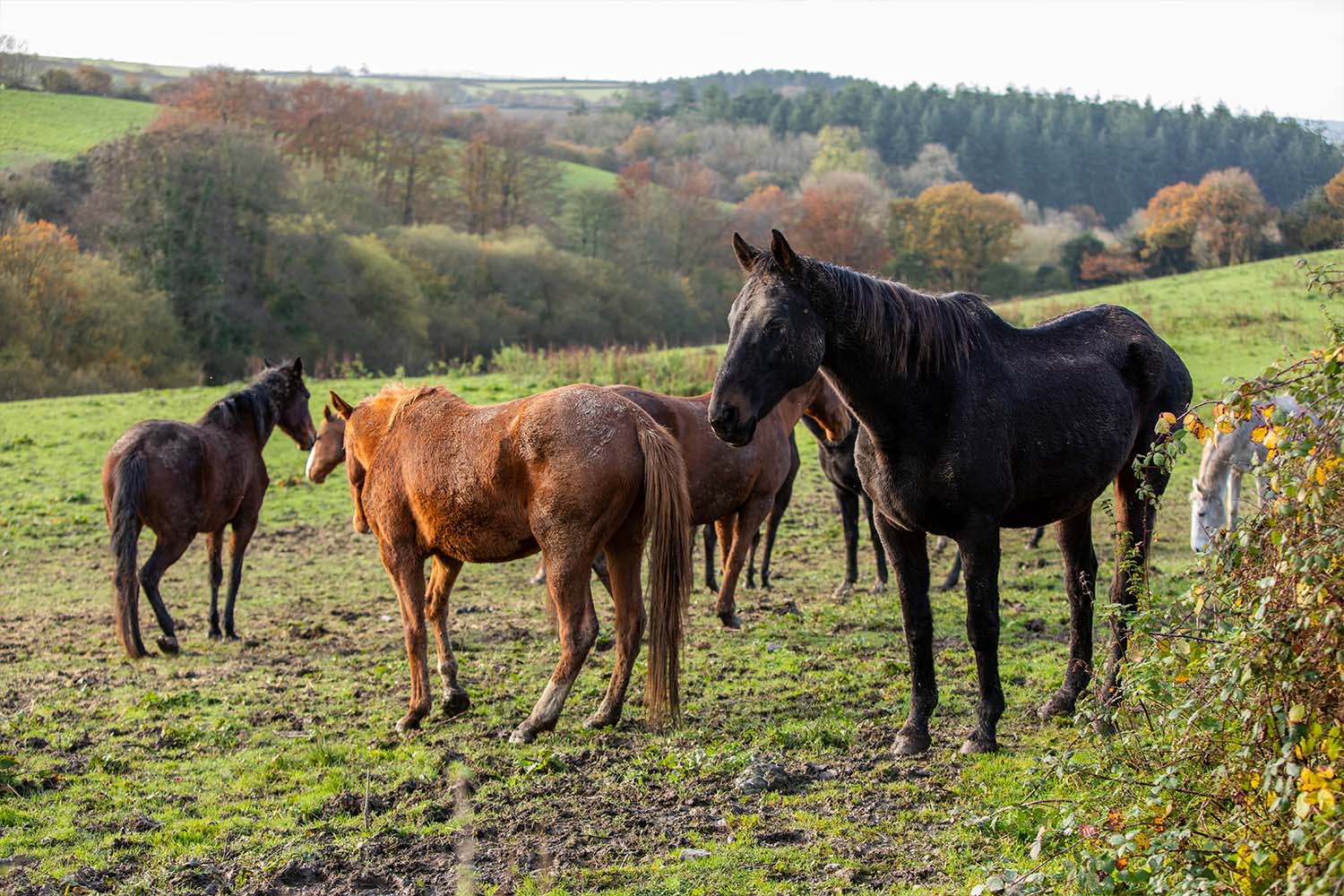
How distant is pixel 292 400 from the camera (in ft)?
39.4

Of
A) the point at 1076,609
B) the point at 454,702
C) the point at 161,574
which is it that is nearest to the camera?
the point at 1076,609

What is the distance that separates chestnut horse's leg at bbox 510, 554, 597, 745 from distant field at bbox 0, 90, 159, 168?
3865 centimetres

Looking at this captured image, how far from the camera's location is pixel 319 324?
122ft

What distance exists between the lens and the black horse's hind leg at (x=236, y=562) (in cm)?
1009

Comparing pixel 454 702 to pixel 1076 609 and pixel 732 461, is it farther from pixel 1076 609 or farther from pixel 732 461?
pixel 1076 609

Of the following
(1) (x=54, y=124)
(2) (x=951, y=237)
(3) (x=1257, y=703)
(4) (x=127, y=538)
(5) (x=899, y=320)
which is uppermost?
(1) (x=54, y=124)

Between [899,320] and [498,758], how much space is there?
3156 mm

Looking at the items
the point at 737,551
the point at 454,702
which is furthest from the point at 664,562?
the point at 737,551

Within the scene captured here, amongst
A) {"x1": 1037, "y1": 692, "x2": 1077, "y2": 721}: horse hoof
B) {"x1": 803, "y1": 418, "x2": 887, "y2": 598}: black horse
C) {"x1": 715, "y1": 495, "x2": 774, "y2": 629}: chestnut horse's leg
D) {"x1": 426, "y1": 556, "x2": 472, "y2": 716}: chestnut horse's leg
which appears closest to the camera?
{"x1": 1037, "y1": 692, "x2": 1077, "y2": 721}: horse hoof

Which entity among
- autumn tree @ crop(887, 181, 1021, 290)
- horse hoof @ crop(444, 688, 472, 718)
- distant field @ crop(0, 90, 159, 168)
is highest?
distant field @ crop(0, 90, 159, 168)

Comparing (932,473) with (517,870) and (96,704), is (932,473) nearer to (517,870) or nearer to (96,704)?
(517,870)

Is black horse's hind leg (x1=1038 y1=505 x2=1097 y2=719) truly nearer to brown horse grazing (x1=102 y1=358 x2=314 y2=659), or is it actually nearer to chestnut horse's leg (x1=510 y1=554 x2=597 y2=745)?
chestnut horse's leg (x1=510 y1=554 x2=597 y2=745)

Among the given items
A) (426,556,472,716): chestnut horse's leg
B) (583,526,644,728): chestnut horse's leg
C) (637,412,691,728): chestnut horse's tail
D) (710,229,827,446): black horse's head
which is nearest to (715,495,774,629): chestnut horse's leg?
(583,526,644,728): chestnut horse's leg

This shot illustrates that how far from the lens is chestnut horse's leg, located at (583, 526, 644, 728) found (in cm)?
655
